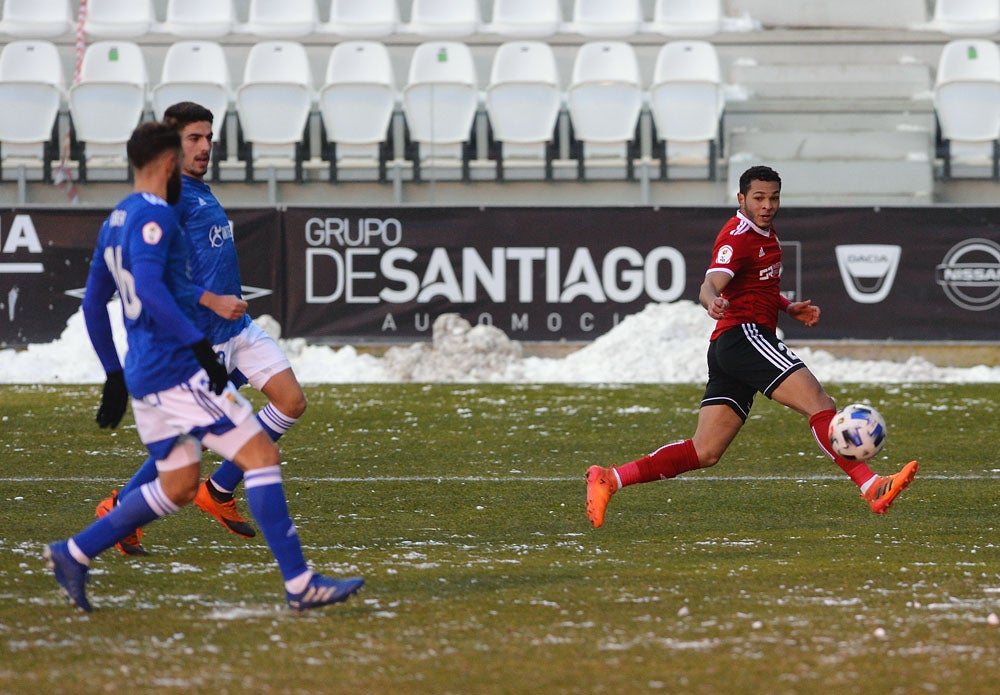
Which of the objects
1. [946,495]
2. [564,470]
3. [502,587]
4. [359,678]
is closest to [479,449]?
[564,470]

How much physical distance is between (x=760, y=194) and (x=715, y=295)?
1.69ft

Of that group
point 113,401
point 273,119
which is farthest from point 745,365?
point 273,119

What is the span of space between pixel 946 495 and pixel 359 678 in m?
4.76

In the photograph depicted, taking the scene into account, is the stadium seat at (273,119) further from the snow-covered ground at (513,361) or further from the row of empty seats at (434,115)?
the snow-covered ground at (513,361)

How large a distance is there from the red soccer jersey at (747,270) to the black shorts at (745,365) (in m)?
0.06

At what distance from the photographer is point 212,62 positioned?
57.5 feet

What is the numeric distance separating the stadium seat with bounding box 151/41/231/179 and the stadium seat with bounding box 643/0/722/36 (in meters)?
5.41

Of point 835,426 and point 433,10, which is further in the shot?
point 433,10

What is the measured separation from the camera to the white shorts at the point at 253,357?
20.8 ft

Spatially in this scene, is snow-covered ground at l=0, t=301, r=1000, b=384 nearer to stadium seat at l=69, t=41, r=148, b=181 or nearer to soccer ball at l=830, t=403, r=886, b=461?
stadium seat at l=69, t=41, r=148, b=181

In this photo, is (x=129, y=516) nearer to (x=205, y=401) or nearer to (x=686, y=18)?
(x=205, y=401)

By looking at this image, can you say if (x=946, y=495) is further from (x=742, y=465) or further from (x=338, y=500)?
(x=338, y=500)

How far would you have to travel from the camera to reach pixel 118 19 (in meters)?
18.7

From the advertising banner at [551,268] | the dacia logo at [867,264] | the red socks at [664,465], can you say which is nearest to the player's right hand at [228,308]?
the red socks at [664,465]
